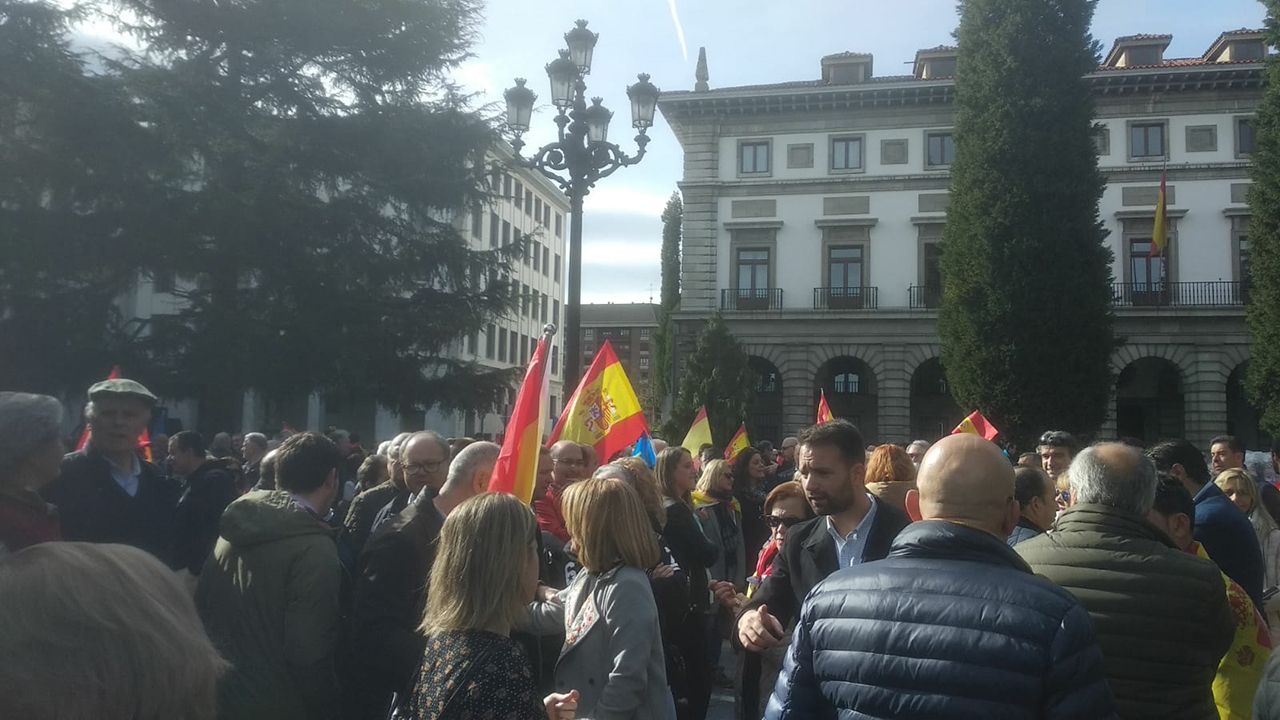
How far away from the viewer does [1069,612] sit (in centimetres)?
220

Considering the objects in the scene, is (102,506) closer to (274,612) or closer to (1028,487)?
(274,612)

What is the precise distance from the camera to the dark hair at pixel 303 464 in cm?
417

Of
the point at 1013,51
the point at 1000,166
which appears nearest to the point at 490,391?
the point at 1000,166

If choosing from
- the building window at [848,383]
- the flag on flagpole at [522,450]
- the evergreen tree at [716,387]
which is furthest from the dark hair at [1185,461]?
the building window at [848,383]

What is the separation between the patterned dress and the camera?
2.54m

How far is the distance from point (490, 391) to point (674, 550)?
17.5m

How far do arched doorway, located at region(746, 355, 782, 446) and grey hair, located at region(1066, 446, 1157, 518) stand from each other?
2964 centimetres

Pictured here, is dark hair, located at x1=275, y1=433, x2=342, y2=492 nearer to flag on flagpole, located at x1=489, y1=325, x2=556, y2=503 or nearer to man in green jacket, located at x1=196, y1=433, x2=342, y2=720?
man in green jacket, located at x1=196, y1=433, x2=342, y2=720

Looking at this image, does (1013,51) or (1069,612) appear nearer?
(1069,612)

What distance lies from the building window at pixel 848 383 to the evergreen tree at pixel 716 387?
632cm

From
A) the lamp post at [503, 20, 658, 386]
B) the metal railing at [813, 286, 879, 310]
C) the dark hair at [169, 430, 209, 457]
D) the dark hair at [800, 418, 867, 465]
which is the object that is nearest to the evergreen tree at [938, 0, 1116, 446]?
the metal railing at [813, 286, 879, 310]

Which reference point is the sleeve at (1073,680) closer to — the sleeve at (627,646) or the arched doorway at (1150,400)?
the sleeve at (627,646)

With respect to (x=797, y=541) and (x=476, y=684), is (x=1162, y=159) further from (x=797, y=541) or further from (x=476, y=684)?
(x=476, y=684)

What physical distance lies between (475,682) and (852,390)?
31791 mm
